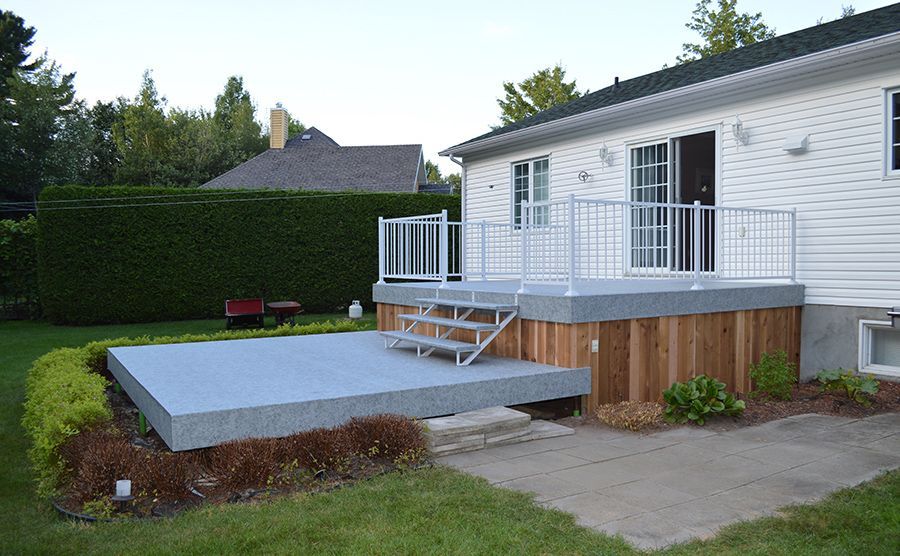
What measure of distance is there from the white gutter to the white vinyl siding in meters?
0.33

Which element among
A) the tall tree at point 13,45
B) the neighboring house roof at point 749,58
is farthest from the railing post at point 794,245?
the tall tree at point 13,45

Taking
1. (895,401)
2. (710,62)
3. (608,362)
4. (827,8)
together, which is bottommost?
(895,401)

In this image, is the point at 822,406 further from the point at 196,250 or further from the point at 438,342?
the point at 196,250

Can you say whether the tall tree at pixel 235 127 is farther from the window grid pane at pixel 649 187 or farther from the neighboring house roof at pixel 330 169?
the window grid pane at pixel 649 187

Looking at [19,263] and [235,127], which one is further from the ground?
[235,127]

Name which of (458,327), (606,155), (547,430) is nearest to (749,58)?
(606,155)

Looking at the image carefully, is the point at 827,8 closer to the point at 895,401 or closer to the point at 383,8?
the point at 383,8

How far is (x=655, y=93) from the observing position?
839 centimetres

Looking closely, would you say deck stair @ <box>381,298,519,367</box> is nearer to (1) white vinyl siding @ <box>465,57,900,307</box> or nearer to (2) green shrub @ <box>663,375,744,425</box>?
(2) green shrub @ <box>663,375,744,425</box>

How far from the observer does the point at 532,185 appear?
424 inches

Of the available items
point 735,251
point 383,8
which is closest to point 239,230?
point 383,8

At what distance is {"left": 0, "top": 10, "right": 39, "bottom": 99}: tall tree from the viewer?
93.5 feet

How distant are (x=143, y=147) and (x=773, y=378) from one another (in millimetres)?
28825

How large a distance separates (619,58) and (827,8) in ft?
46.7
